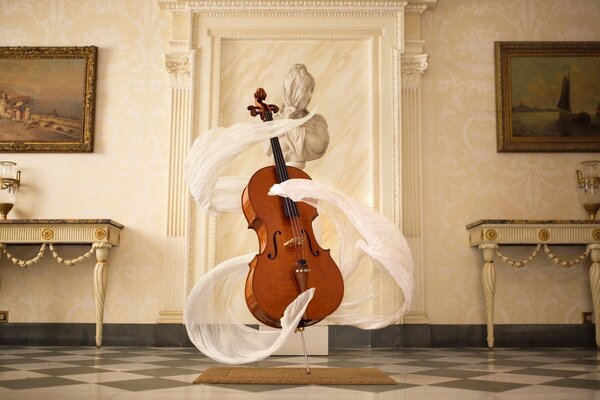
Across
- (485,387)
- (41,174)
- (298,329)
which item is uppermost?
(41,174)

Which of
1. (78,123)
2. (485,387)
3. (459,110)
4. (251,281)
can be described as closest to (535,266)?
(459,110)

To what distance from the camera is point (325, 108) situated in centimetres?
552

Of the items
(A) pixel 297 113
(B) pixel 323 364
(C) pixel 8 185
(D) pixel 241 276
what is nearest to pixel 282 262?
(D) pixel 241 276

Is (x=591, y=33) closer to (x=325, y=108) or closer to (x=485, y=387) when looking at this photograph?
(x=325, y=108)

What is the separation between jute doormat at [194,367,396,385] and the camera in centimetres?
265

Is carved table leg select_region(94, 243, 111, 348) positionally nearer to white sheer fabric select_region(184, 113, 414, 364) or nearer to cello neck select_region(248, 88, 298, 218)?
white sheer fabric select_region(184, 113, 414, 364)

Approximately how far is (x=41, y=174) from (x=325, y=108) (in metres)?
2.54

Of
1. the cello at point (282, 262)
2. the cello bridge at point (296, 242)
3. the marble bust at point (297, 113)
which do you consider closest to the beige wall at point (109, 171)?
the marble bust at point (297, 113)

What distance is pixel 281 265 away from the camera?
8.96 ft

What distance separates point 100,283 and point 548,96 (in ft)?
13.5

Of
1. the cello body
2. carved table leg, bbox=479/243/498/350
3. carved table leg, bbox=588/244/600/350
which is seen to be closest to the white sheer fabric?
the cello body

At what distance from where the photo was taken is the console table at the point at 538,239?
495cm

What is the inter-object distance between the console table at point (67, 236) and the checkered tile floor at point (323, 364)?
1.83 feet

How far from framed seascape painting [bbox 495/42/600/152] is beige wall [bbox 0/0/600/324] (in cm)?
11
